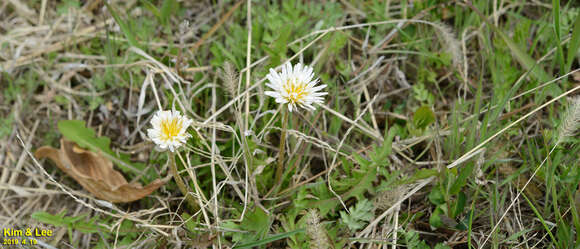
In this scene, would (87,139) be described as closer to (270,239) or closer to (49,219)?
(49,219)

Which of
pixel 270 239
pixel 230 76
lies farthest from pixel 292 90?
pixel 270 239

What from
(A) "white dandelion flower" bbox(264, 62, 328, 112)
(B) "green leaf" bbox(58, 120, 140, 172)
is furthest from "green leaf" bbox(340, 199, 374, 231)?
(B) "green leaf" bbox(58, 120, 140, 172)

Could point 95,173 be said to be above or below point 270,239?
above

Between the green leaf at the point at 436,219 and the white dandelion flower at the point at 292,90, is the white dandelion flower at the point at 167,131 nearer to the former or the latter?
the white dandelion flower at the point at 292,90

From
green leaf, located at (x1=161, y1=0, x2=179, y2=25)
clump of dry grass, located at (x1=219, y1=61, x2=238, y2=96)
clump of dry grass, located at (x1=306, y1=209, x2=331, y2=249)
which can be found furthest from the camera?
green leaf, located at (x1=161, y1=0, x2=179, y2=25)

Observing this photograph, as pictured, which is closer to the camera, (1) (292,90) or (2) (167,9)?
(1) (292,90)

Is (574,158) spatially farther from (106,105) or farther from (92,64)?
(92,64)

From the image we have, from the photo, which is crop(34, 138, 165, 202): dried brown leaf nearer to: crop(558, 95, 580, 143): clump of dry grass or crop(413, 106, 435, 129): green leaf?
crop(413, 106, 435, 129): green leaf

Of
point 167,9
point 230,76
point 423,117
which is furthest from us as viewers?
point 167,9
